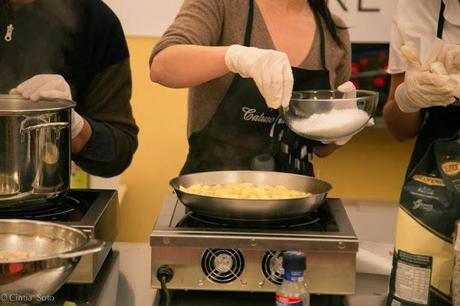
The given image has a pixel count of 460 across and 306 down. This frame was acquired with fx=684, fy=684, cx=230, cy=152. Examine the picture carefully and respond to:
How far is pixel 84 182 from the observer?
289 centimetres

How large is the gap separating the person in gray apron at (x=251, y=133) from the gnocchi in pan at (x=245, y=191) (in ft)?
0.87

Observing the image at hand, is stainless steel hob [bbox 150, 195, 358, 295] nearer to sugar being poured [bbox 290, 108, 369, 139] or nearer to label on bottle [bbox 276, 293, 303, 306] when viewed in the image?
label on bottle [bbox 276, 293, 303, 306]

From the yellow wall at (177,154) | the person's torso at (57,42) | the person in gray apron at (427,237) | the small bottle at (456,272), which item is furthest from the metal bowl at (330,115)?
the yellow wall at (177,154)

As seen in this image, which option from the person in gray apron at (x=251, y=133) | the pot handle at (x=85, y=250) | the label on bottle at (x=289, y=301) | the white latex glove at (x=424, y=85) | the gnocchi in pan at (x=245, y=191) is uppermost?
the white latex glove at (x=424, y=85)

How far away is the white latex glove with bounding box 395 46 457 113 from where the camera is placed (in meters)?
1.46

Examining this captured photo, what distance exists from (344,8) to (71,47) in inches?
46.9

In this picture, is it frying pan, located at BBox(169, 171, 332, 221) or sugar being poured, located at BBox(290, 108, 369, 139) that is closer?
frying pan, located at BBox(169, 171, 332, 221)

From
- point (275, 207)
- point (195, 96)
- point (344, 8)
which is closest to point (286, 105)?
point (275, 207)

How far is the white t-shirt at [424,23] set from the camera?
5.68ft

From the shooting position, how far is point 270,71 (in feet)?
5.02

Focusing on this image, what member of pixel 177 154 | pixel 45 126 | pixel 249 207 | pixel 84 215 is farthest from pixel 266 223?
pixel 177 154

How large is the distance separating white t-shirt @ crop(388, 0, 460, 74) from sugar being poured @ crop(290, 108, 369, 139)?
27cm

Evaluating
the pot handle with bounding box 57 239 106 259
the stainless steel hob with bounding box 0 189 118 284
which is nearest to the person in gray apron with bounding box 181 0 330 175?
the stainless steel hob with bounding box 0 189 118 284

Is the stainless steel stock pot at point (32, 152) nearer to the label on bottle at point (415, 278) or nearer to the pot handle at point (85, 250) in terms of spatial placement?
the pot handle at point (85, 250)
